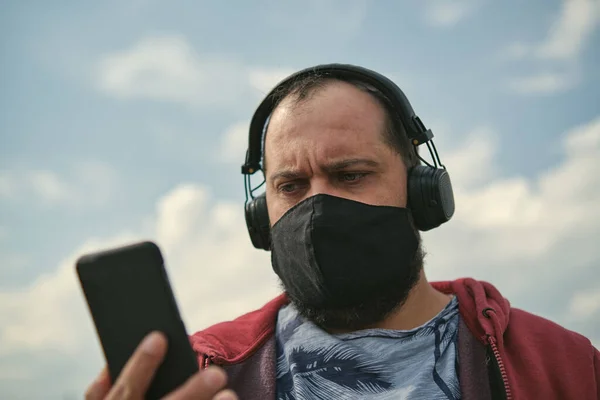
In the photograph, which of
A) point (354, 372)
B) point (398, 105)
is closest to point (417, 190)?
point (398, 105)

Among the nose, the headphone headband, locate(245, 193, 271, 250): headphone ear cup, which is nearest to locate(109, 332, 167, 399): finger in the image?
the nose

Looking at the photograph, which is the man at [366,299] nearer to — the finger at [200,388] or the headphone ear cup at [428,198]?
the headphone ear cup at [428,198]

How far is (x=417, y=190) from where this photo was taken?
3100 mm

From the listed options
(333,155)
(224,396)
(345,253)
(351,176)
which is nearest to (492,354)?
(345,253)

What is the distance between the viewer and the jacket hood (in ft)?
9.43

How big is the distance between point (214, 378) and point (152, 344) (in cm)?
17

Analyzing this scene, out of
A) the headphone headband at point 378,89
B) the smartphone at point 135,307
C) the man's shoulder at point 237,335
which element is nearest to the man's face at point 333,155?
the headphone headband at point 378,89

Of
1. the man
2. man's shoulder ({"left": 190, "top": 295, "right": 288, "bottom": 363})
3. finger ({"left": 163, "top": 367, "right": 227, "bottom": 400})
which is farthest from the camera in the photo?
man's shoulder ({"left": 190, "top": 295, "right": 288, "bottom": 363})

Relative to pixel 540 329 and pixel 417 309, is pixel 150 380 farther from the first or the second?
pixel 540 329

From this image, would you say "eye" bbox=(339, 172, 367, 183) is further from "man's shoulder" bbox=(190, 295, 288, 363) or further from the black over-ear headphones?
"man's shoulder" bbox=(190, 295, 288, 363)

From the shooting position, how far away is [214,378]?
1.37 metres

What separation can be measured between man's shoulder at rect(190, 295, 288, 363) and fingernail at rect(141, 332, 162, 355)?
1516mm

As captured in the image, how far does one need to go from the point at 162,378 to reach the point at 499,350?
185 centimetres

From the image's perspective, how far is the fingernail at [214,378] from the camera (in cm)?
136
